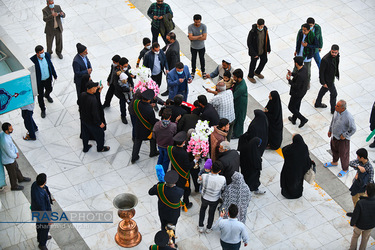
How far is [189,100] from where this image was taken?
1420 cm

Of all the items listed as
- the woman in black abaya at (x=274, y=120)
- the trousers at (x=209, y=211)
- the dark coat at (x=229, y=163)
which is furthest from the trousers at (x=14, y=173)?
the woman in black abaya at (x=274, y=120)

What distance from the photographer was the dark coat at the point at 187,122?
37.3 feet

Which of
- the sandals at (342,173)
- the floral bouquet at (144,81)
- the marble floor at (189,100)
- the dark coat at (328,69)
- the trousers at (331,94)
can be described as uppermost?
the floral bouquet at (144,81)

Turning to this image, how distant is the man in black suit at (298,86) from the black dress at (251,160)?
2.22m

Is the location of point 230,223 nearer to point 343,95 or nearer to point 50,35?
point 343,95

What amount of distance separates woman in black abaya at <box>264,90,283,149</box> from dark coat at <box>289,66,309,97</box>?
101 cm

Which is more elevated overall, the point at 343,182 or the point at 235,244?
the point at 235,244

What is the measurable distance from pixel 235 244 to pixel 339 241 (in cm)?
243

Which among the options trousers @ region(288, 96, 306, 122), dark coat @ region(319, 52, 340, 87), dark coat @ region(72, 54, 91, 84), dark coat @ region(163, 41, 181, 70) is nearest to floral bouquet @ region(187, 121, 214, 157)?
trousers @ region(288, 96, 306, 122)

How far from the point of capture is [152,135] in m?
11.6

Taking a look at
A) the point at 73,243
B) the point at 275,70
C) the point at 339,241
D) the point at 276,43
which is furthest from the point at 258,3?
the point at 73,243

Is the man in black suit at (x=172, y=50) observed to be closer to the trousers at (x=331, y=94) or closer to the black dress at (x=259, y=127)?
the black dress at (x=259, y=127)

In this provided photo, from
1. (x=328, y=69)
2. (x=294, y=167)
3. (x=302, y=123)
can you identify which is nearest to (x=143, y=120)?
(x=294, y=167)

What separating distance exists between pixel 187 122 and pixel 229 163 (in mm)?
1426
